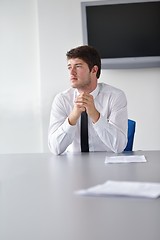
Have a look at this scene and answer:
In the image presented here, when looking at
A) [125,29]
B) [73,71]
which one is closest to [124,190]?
[73,71]

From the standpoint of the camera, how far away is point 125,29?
4.08 m

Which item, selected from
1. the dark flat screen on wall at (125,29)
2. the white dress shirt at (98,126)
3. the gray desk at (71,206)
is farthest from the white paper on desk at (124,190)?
the dark flat screen on wall at (125,29)

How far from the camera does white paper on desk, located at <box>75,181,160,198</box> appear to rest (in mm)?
1278

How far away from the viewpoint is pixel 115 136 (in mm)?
2432

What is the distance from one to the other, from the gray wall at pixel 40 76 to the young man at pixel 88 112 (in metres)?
1.49

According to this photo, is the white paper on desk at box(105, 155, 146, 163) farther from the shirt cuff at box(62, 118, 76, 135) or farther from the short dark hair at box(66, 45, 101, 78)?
the short dark hair at box(66, 45, 101, 78)

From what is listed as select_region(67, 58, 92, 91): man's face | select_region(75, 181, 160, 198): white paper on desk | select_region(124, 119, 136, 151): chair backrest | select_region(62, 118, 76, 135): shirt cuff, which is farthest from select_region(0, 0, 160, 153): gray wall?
select_region(75, 181, 160, 198): white paper on desk

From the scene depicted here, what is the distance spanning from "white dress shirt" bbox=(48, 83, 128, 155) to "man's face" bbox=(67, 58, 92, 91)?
0.10 metres

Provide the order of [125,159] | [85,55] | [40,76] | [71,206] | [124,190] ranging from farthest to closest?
[40,76] → [85,55] → [125,159] → [124,190] → [71,206]

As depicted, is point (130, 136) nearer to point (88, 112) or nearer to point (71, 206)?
point (88, 112)

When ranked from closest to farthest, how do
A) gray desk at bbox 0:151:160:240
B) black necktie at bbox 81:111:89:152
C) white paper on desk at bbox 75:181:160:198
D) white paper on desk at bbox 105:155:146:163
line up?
1. gray desk at bbox 0:151:160:240
2. white paper on desk at bbox 75:181:160:198
3. white paper on desk at bbox 105:155:146:163
4. black necktie at bbox 81:111:89:152

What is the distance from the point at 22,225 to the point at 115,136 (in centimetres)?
145

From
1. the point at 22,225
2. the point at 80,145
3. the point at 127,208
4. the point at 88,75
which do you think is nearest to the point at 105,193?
the point at 127,208

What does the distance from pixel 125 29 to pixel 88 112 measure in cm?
189
